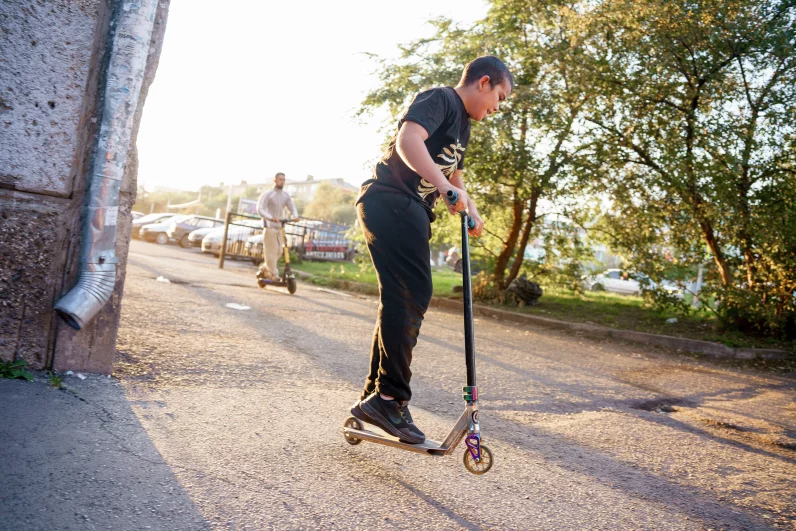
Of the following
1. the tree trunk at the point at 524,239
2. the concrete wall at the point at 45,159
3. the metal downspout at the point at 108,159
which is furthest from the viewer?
the tree trunk at the point at 524,239

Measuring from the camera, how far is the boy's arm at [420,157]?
2887 millimetres

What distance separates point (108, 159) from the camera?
3553mm

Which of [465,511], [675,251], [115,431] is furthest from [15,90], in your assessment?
[675,251]

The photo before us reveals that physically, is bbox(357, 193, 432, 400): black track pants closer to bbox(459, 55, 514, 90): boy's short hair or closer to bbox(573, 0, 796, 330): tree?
bbox(459, 55, 514, 90): boy's short hair

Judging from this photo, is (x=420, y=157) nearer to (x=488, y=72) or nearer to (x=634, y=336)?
(x=488, y=72)

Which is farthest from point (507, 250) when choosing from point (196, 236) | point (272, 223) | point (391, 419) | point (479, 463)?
point (196, 236)

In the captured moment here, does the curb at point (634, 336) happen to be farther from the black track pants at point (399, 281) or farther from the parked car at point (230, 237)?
the parked car at point (230, 237)

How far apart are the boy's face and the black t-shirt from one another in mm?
69

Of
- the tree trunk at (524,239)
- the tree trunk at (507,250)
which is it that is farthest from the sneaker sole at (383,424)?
the tree trunk at (507,250)

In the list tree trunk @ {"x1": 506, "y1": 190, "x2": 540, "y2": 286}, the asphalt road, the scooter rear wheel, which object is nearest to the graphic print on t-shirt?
the scooter rear wheel

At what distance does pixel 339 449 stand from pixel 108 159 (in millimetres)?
1991

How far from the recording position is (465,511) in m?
2.56

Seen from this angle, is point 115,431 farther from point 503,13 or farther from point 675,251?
point 503,13

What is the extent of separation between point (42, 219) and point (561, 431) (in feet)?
10.6
